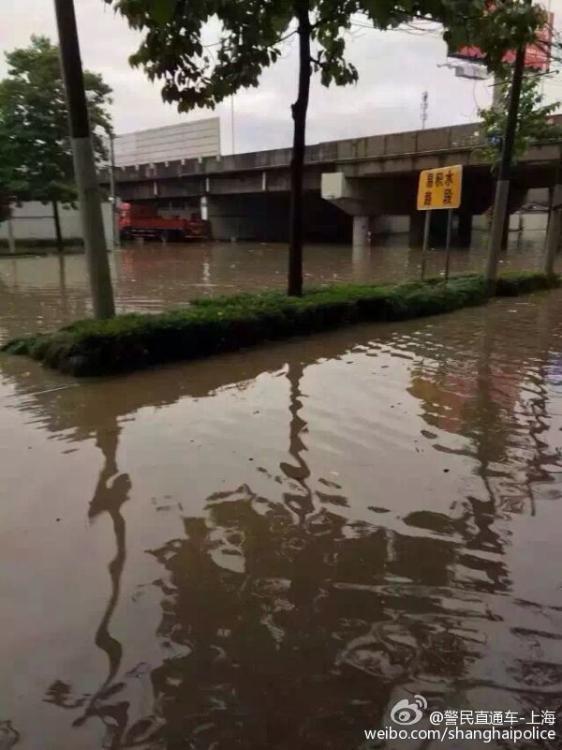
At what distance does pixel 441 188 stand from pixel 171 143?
139ft

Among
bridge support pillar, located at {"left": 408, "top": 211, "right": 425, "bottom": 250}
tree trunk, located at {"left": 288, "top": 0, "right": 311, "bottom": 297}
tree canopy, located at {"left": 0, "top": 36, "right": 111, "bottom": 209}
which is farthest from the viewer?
bridge support pillar, located at {"left": 408, "top": 211, "right": 425, "bottom": 250}

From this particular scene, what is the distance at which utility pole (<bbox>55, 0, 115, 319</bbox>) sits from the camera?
23.6 feet

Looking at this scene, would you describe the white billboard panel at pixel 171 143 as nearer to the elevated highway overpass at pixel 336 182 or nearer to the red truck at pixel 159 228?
the elevated highway overpass at pixel 336 182

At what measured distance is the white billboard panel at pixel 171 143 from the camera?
1849 inches

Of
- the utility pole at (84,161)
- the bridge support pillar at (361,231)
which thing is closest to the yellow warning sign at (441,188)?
the utility pole at (84,161)

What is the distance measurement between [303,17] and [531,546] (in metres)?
8.05

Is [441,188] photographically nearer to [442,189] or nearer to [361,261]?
[442,189]

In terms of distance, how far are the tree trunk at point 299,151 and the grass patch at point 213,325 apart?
43cm

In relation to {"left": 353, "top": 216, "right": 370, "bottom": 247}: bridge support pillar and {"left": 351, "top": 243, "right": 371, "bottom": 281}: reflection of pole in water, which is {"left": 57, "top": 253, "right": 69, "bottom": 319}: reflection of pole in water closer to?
{"left": 351, "top": 243, "right": 371, "bottom": 281}: reflection of pole in water

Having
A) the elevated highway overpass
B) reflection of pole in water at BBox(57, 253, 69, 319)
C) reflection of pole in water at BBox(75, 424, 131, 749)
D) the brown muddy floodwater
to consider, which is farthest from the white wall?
reflection of pole in water at BBox(75, 424, 131, 749)

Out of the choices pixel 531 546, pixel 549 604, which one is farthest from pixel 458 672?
pixel 531 546

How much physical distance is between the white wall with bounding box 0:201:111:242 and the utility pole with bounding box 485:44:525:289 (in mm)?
25506

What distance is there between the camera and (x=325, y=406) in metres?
5.98

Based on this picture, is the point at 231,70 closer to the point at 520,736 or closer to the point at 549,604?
the point at 549,604
